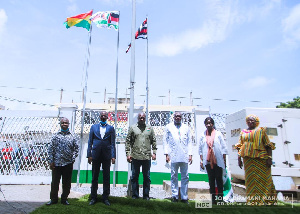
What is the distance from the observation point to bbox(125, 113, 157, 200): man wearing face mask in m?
3.69

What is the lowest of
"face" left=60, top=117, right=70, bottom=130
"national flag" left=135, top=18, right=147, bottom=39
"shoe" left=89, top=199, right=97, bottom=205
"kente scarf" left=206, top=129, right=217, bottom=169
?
"shoe" left=89, top=199, right=97, bottom=205

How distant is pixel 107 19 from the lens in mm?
7293

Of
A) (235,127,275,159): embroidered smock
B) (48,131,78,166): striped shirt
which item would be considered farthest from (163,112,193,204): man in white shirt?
(48,131,78,166): striped shirt

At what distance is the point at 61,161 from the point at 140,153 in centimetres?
130

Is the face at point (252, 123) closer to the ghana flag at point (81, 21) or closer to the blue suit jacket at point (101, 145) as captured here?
the blue suit jacket at point (101, 145)

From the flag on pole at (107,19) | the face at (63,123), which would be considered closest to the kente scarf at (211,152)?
the face at (63,123)

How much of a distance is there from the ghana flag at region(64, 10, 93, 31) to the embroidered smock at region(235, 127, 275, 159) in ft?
21.9

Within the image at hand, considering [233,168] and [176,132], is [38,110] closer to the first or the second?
[176,132]

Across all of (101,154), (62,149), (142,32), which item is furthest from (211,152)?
(142,32)

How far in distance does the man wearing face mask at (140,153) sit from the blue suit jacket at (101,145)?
332mm

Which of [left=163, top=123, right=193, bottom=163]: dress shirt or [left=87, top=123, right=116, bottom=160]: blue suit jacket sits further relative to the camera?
[left=163, top=123, right=193, bottom=163]: dress shirt

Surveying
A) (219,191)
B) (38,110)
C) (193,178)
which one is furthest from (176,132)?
(38,110)

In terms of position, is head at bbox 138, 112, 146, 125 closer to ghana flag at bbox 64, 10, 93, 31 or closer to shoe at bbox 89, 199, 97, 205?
shoe at bbox 89, 199, 97, 205

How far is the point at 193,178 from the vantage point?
6621 mm
